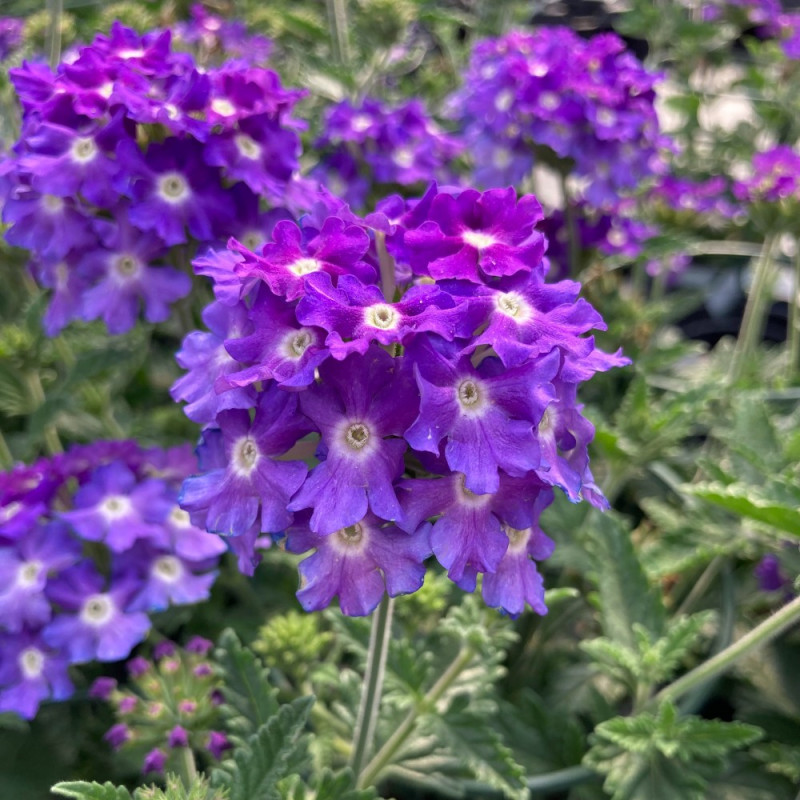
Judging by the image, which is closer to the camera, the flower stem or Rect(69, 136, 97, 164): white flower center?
Rect(69, 136, 97, 164): white flower center

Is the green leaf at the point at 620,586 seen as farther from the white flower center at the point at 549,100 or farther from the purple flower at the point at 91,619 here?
the white flower center at the point at 549,100

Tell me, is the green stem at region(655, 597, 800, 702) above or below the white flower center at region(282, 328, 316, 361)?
below

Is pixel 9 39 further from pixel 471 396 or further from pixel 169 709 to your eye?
pixel 471 396

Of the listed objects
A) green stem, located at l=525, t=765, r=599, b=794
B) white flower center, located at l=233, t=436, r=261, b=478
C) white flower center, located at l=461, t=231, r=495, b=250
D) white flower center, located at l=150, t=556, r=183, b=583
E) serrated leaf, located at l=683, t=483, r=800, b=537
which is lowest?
green stem, located at l=525, t=765, r=599, b=794

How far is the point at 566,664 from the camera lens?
165 cm

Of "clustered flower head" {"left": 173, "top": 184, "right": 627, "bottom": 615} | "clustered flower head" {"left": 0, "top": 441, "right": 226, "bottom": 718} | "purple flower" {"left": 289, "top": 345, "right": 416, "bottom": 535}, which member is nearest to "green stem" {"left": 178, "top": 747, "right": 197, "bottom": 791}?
"clustered flower head" {"left": 0, "top": 441, "right": 226, "bottom": 718}

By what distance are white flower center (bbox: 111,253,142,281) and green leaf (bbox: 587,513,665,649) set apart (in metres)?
0.90

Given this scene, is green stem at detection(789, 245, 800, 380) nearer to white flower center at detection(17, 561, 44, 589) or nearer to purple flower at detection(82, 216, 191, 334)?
purple flower at detection(82, 216, 191, 334)

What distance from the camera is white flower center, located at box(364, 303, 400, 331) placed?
29.9 inches

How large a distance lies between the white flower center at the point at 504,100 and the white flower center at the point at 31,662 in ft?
4.96

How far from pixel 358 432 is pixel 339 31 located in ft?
6.81

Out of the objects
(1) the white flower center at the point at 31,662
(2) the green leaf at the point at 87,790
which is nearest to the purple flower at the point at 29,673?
(1) the white flower center at the point at 31,662

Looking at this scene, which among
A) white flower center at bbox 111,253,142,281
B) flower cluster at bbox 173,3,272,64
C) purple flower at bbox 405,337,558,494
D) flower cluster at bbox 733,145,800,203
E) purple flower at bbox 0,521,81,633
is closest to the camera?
purple flower at bbox 405,337,558,494

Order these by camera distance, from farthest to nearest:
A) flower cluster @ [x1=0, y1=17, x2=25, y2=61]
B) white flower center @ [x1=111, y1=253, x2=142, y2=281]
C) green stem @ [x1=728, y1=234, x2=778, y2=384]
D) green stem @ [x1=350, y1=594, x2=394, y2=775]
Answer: flower cluster @ [x1=0, y1=17, x2=25, y2=61], green stem @ [x1=728, y1=234, x2=778, y2=384], white flower center @ [x1=111, y1=253, x2=142, y2=281], green stem @ [x1=350, y1=594, x2=394, y2=775]
